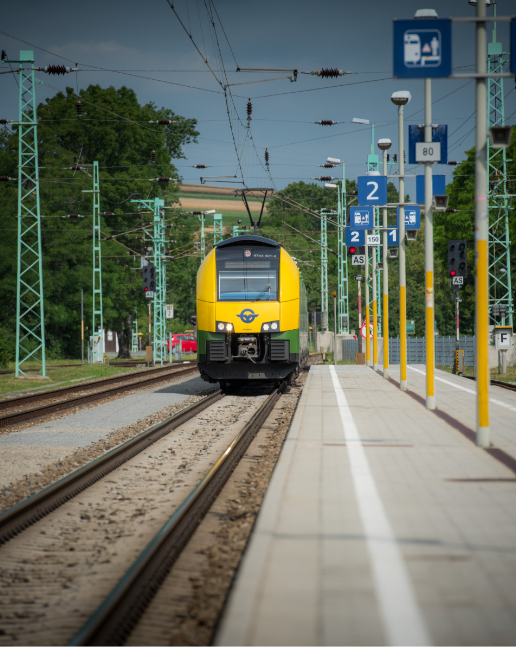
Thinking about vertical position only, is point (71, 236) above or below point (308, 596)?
above


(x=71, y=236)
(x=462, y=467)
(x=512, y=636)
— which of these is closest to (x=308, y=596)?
(x=512, y=636)

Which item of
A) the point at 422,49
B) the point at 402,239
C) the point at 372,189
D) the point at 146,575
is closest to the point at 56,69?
the point at 372,189

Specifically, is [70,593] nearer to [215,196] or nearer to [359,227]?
[359,227]

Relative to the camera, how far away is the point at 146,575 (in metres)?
5.11

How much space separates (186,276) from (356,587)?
5223 cm

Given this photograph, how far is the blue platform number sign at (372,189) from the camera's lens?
62.7 feet

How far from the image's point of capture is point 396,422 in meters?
11.1

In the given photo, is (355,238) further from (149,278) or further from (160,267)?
(160,267)

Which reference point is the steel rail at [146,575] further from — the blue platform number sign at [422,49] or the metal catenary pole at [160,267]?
the metal catenary pole at [160,267]

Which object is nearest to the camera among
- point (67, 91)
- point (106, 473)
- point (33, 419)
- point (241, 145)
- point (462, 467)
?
point (462, 467)

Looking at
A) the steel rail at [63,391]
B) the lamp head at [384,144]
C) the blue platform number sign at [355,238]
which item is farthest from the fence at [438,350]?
the lamp head at [384,144]

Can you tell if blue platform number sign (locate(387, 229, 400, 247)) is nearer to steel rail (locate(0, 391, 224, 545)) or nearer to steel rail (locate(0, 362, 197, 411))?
steel rail (locate(0, 362, 197, 411))

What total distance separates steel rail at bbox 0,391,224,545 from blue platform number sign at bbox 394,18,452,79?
6.01 metres

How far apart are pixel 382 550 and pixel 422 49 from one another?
6.39 m
